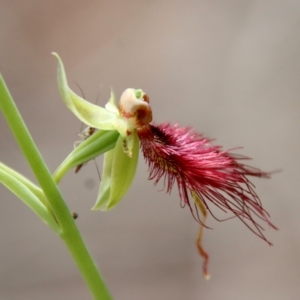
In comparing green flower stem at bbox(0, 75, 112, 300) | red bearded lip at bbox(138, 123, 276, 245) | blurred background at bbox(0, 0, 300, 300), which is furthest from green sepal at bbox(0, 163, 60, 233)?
blurred background at bbox(0, 0, 300, 300)

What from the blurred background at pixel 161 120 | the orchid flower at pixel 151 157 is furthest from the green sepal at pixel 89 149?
the blurred background at pixel 161 120

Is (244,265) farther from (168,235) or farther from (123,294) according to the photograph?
(123,294)

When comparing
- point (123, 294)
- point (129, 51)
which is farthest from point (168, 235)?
point (129, 51)

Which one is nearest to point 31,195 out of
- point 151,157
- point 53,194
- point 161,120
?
point 53,194

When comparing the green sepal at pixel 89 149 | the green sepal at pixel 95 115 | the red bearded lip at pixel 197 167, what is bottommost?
the red bearded lip at pixel 197 167

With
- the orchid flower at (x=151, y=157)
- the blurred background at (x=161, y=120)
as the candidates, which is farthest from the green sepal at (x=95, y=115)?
the blurred background at (x=161, y=120)

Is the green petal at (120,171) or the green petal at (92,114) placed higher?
the green petal at (92,114)

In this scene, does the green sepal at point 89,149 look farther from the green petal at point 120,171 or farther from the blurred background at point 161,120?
the blurred background at point 161,120

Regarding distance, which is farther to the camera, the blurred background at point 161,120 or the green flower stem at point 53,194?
the blurred background at point 161,120
